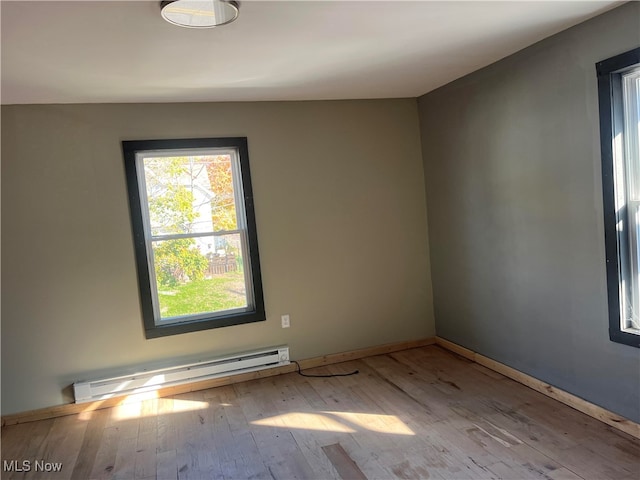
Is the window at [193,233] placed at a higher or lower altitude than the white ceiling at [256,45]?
lower

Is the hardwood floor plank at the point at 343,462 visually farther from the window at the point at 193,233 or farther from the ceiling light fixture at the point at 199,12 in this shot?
the ceiling light fixture at the point at 199,12

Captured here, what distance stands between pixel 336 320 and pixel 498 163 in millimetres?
1853

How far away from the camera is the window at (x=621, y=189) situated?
97.1 inches

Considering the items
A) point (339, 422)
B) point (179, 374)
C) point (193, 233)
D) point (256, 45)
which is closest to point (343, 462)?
point (339, 422)

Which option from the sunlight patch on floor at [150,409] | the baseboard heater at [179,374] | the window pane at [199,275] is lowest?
the sunlight patch on floor at [150,409]

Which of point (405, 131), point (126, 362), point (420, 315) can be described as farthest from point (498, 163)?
point (126, 362)

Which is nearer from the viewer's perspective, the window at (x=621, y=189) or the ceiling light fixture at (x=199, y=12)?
the ceiling light fixture at (x=199, y=12)

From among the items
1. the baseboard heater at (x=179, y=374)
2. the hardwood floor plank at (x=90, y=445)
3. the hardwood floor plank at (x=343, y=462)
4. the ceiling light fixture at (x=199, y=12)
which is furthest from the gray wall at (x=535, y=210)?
the hardwood floor plank at (x=90, y=445)

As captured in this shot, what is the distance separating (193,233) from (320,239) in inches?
41.5

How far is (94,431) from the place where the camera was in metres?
3.17

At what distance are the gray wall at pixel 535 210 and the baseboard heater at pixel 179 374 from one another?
5.41ft

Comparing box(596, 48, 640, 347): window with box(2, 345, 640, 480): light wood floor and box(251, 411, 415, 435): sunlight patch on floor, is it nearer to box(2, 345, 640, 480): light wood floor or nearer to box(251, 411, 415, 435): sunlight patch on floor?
box(2, 345, 640, 480): light wood floor

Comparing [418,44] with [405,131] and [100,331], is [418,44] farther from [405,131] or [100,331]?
[100,331]

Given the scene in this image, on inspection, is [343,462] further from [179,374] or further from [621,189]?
[621,189]
